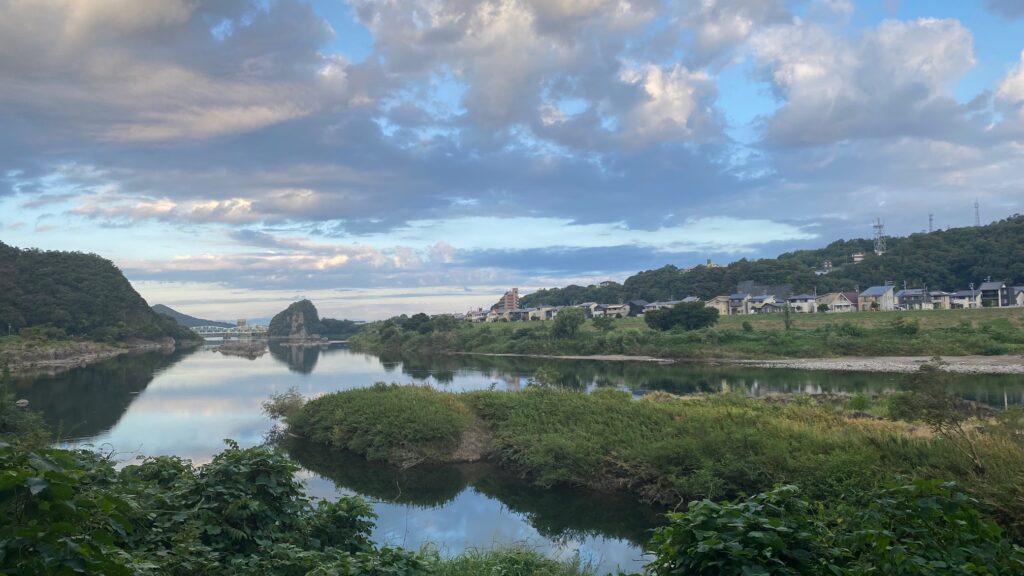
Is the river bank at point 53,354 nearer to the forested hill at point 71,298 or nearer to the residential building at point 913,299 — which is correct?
the forested hill at point 71,298

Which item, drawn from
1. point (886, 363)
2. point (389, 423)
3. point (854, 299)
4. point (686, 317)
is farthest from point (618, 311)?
point (389, 423)

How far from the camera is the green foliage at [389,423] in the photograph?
19.2 metres

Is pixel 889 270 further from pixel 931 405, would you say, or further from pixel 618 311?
pixel 931 405

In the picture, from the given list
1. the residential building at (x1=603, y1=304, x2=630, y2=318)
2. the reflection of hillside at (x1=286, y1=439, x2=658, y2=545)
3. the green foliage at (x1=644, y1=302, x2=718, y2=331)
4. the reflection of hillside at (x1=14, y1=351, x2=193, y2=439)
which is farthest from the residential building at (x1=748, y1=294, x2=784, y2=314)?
the reflection of hillside at (x1=286, y1=439, x2=658, y2=545)

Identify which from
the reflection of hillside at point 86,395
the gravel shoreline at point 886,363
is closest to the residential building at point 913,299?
the gravel shoreline at point 886,363

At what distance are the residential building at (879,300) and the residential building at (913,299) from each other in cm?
76

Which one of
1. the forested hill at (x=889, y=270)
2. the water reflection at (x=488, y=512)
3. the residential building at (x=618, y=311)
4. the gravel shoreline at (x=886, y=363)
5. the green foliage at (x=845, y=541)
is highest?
the forested hill at (x=889, y=270)

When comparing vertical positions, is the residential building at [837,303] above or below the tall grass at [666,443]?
above

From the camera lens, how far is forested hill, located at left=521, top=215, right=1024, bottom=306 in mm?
81812

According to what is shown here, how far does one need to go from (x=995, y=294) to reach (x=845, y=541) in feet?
282

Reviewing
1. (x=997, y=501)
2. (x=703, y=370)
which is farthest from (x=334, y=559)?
(x=703, y=370)

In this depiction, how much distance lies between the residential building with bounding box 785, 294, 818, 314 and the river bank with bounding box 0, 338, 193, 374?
269 feet

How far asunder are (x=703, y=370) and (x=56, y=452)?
47.3m

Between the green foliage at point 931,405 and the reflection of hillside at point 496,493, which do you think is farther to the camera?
the reflection of hillside at point 496,493
